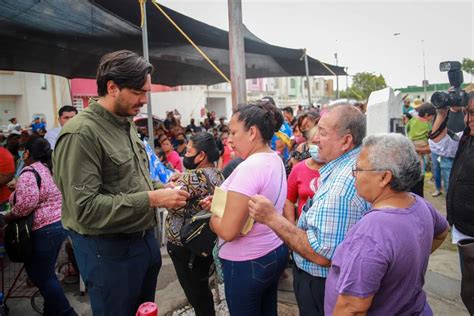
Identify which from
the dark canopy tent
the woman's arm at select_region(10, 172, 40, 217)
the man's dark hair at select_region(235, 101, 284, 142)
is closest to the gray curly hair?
the man's dark hair at select_region(235, 101, 284, 142)

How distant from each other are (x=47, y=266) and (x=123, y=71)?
6.86 feet

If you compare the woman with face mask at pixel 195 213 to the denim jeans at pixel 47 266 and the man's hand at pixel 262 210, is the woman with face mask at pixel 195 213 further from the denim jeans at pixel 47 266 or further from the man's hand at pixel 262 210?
the denim jeans at pixel 47 266

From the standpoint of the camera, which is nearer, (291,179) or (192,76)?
(291,179)

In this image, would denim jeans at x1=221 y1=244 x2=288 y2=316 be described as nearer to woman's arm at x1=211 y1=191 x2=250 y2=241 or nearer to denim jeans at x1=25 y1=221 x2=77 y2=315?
woman's arm at x1=211 y1=191 x2=250 y2=241

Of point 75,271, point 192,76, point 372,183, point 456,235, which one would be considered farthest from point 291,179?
point 192,76

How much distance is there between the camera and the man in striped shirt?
1.47 m

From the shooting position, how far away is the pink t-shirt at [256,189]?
1.75m

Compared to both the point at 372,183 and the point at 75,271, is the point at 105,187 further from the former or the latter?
the point at 75,271

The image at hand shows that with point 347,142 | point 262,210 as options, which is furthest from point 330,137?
point 262,210

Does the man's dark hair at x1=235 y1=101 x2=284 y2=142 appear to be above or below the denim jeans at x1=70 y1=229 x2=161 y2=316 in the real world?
above

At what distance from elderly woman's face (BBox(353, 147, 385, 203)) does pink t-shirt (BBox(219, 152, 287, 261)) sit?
0.54 meters

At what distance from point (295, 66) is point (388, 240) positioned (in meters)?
8.78

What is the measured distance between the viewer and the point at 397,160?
4.28ft

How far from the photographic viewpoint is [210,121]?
48.2 feet
